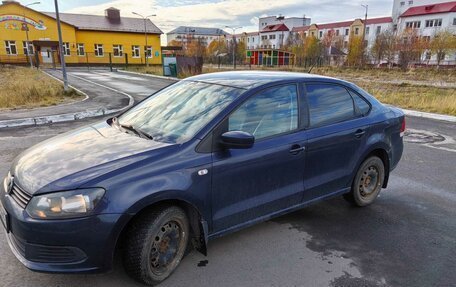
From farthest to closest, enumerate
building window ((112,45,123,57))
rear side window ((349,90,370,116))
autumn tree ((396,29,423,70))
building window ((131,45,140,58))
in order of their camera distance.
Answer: building window ((131,45,140,58)) < building window ((112,45,123,57)) < autumn tree ((396,29,423,70)) < rear side window ((349,90,370,116))

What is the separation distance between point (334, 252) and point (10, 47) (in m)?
60.0

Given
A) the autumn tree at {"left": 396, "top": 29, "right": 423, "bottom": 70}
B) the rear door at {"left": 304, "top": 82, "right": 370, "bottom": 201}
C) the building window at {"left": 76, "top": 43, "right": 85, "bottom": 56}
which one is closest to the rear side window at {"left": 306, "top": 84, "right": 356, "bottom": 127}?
the rear door at {"left": 304, "top": 82, "right": 370, "bottom": 201}

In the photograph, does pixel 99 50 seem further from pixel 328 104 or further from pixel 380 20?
pixel 380 20

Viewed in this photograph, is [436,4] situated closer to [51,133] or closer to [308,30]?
[308,30]

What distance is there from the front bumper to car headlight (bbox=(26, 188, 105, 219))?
0.13ft

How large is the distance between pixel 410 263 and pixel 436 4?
83.1 metres

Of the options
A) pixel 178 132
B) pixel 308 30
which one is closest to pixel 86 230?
pixel 178 132

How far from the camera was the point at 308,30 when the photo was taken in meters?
95.6

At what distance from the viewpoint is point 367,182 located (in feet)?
14.5

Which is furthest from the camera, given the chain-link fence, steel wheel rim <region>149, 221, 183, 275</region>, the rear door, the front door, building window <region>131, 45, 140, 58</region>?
building window <region>131, 45, 140, 58</region>

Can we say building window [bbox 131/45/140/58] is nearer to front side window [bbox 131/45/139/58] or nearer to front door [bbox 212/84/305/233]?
front side window [bbox 131/45/139/58]

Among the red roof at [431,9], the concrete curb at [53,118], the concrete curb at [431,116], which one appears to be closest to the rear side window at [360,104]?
the concrete curb at [431,116]

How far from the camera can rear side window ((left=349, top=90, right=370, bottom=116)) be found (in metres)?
4.19

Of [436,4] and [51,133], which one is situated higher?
A: [436,4]
